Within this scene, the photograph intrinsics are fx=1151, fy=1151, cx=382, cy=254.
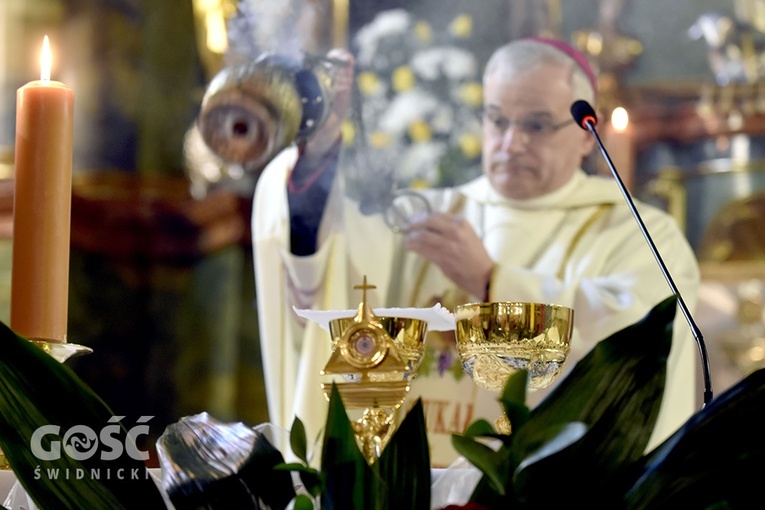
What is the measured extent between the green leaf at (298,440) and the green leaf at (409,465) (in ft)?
0.14

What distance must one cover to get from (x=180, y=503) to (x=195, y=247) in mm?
3496

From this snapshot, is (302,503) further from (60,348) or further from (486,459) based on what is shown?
(60,348)

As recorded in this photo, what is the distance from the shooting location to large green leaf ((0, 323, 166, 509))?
62 cm

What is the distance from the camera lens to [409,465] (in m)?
0.62

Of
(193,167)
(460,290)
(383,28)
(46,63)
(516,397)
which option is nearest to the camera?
(516,397)

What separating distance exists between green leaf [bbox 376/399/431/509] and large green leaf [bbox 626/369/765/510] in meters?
0.11

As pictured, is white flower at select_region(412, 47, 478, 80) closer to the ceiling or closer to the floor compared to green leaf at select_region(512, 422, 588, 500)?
closer to the ceiling

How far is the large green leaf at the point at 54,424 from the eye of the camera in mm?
622

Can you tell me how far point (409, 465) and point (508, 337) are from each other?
18.4 inches

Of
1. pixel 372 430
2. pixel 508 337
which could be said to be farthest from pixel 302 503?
pixel 508 337

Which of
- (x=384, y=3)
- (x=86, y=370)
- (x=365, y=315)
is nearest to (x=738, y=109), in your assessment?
(x=384, y=3)

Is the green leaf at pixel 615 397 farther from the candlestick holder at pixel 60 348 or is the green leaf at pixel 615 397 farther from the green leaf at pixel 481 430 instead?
the candlestick holder at pixel 60 348

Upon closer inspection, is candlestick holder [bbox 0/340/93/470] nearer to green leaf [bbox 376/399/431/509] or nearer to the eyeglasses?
green leaf [bbox 376/399/431/509]

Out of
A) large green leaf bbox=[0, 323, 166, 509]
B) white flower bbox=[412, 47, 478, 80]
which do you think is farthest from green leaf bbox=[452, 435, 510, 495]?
white flower bbox=[412, 47, 478, 80]
